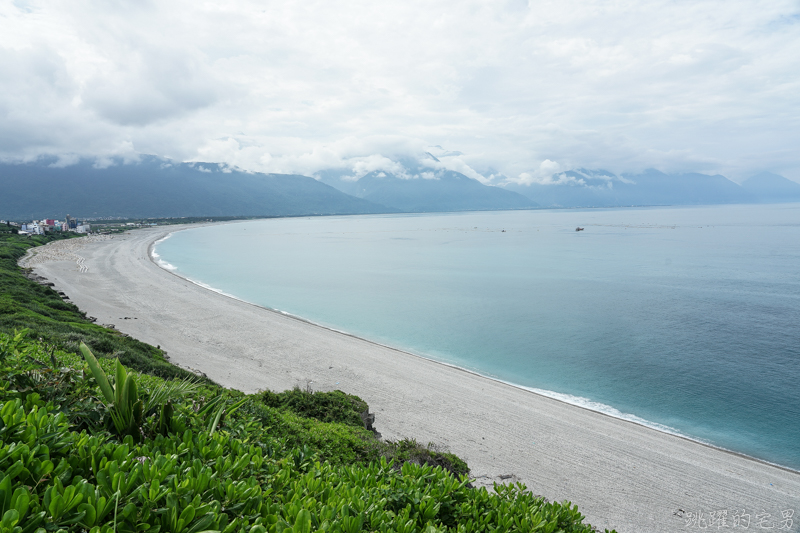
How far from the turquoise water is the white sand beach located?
9.96 ft

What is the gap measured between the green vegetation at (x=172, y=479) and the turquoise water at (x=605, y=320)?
21570mm

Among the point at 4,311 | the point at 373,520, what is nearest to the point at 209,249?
the point at 4,311

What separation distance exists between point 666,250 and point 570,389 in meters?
80.1

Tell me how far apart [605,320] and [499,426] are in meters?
24.9

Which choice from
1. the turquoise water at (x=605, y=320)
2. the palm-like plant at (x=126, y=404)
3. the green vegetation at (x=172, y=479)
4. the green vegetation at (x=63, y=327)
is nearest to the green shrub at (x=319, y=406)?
the green vegetation at (x=63, y=327)

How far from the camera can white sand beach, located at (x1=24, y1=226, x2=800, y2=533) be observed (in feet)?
46.8

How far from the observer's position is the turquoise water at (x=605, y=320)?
2309 cm

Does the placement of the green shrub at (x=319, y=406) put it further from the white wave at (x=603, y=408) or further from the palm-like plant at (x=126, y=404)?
the white wave at (x=603, y=408)

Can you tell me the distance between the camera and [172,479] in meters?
3.02

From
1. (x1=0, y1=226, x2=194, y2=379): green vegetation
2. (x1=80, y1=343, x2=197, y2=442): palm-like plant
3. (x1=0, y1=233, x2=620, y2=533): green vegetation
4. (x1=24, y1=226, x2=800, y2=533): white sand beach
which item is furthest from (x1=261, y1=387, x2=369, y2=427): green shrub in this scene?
(x1=80, y1=343, x2=197, y2=442): palm-like plant

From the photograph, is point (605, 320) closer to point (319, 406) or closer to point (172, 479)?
point (319, 406)

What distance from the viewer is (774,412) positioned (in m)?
21.8

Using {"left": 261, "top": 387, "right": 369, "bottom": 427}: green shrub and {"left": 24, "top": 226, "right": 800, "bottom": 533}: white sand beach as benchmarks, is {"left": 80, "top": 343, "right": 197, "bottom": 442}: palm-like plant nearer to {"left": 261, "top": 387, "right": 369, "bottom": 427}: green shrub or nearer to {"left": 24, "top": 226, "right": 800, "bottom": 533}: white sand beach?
{"left": 261, "top": 387, "right": 369, "bottom": 427}: green shrub

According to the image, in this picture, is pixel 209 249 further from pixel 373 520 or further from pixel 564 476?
pixel 373 520
